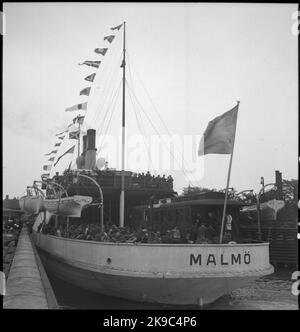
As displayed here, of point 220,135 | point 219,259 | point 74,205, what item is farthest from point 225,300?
point 74,205

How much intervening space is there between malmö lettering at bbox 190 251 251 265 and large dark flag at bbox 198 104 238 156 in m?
2.90

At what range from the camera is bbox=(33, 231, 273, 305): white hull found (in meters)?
11.3

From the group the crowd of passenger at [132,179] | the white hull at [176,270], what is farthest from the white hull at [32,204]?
the white hull at [176,270]

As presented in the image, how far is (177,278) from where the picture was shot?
36.9 ft

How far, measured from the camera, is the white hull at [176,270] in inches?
446

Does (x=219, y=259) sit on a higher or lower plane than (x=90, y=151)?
lower

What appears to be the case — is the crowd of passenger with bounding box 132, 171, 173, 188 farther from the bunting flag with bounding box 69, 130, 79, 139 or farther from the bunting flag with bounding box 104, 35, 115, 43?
the bunting flag with bounding box 104, 35, 115, 43

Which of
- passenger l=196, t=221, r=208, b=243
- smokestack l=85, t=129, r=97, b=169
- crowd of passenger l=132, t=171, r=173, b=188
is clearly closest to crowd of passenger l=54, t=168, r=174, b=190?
crowd of passenger l=132, t=171, r=173, b=188

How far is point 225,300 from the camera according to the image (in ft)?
45.0

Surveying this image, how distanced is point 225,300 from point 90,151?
16417mm

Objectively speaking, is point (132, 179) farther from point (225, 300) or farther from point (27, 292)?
point (27, 292)
